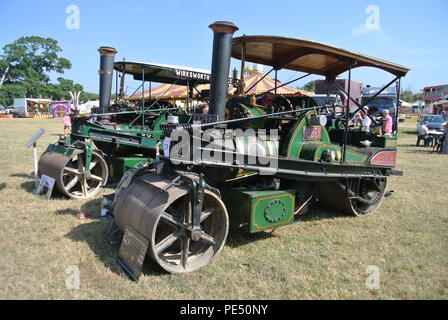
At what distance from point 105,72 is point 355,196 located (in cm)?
568

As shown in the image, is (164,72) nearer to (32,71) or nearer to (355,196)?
(355,196)

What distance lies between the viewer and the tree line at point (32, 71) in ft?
178

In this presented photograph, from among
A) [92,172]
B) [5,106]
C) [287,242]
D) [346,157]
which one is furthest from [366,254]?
[5,106]

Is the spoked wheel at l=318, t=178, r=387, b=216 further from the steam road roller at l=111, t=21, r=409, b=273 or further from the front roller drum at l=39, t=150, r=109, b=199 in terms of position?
the front roller drum at l=39, t=150, r=109, b=199

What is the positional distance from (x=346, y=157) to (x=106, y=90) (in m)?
5.31

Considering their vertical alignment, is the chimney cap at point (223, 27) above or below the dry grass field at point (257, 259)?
above

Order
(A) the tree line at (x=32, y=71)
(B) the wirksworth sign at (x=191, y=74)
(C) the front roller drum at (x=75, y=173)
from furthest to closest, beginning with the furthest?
(A) the tree line at (x=32, y=71), (B) the wirksworth sign at (x=191, y=74), (C) the front roller drum at (x=75, y=173)

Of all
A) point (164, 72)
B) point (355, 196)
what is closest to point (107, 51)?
point (164, 72)

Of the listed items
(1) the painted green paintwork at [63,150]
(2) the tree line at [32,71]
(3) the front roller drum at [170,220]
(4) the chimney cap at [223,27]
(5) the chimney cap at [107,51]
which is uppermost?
(2) the tree line at [32,71]

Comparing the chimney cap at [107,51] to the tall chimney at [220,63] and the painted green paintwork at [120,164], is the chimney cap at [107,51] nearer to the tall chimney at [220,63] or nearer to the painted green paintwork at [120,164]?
the painted green paintwork at [120,164]

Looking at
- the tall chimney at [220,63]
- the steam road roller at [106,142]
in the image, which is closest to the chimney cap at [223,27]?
the tall chimney at [220,63]

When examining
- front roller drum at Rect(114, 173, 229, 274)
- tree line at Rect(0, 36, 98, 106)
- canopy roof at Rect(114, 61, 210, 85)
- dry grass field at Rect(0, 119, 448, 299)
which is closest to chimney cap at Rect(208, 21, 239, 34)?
front roller drum at Rect(114, 173, 229, 274)

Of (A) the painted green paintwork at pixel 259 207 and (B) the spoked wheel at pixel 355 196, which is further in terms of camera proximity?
(B) the spoked wheel at pixel 355 196

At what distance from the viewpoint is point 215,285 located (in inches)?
122
